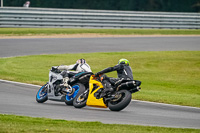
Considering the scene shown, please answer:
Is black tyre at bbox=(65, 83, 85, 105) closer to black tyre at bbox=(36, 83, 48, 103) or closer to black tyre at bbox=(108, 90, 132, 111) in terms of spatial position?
black tyre at bbox=(36, 83, 48, 103)

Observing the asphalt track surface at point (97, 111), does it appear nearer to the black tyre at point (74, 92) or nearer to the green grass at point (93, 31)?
the black tyre at point (74, 92)

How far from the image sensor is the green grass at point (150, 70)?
1438cm

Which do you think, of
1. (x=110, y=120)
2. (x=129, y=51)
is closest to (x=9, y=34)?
(x=129, y=51)

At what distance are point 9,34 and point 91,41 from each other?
548 centimetres

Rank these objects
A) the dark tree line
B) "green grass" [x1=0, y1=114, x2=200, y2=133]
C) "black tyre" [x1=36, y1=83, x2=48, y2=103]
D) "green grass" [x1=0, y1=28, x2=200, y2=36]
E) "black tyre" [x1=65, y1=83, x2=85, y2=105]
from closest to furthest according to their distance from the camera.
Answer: "green grass" [x1=0, y1=114, x2=200, y2=133], "black tyre" [x1=65, y1=83, x2=85, y2=105], "black tyre" [x1=36, y1=83, x2=48, y2=103], "green grass" [x1=0, y1=28, x2=200, y2=36], the dark tree line

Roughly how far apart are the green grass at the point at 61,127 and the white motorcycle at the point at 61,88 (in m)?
2.21

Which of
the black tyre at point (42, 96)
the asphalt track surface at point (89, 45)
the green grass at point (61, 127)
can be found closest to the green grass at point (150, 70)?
the asphalt track surface at point (89, 45)

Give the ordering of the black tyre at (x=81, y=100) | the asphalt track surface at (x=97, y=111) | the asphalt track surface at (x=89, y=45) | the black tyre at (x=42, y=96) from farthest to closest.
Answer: the asphalt track surface at (x=89, y=45), the black tyre at (x=42, y=96), the black tyre at (x=81, y=100), the asphalt track surface at (x=97, y=111)

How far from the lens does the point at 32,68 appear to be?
19484mm

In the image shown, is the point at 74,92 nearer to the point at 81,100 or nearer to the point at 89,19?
the point at 81,100

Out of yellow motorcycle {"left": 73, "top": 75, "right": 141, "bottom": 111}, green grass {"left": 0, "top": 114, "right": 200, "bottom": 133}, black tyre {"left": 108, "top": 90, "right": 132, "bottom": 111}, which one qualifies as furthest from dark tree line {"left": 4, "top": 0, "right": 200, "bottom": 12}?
green grass {"left": 0, "top": 114, "right": 200, "bottom": 133}

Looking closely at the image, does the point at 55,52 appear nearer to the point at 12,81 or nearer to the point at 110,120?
the point at 12,81

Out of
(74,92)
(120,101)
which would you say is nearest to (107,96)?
(120,101)

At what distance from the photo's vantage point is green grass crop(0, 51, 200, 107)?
14.4 meters
